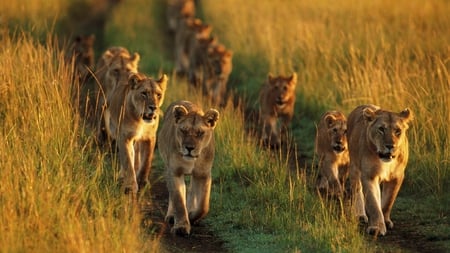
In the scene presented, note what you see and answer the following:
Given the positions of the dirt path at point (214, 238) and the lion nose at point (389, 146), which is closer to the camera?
the dirt path at point (214, 238)

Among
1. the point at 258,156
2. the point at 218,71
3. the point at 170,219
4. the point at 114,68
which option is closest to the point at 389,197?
the point at 170,219

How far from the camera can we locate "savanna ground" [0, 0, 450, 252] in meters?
7.28

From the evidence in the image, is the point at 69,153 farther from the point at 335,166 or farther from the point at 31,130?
the point at 335,166

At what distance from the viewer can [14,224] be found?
6.81 m

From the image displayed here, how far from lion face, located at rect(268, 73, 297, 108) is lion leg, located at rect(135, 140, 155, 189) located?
9.80 feet

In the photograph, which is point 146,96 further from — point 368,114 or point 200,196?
point 368,114

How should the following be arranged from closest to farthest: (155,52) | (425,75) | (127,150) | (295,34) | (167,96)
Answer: (127,150)
(425,75)
(167,96)
(295,34)
(155,52)

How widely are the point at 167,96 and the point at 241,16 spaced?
6450 mm

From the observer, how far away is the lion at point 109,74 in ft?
37.6

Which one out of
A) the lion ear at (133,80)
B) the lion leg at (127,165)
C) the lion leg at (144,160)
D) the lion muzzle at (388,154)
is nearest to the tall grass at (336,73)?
the lion muzzle at (388,154)

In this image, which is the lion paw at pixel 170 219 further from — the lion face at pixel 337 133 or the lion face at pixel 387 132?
the lion face at pixel 337 133

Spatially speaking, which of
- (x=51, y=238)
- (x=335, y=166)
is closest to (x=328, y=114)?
(x=335, y=166)

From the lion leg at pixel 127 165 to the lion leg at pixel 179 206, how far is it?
116 cm

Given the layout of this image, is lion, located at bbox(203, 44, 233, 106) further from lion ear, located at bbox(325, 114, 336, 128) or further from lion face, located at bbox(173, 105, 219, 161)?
lion face, located at bbox(173, 105, 219, 161)
